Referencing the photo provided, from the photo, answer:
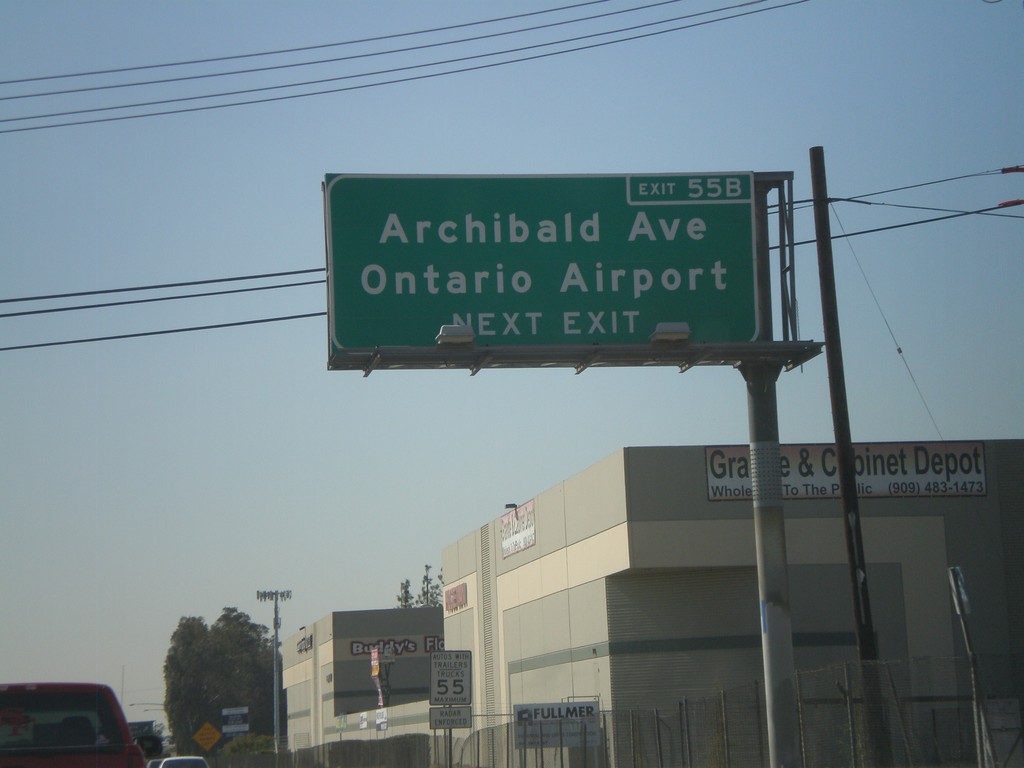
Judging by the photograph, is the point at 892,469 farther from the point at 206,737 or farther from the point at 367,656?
the point at 367,656

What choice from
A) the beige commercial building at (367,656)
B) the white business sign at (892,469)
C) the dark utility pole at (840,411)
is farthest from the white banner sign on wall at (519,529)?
the beige commercial building at (367,656)

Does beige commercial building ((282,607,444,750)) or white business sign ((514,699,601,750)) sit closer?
white business sign ((514,699,601,750))

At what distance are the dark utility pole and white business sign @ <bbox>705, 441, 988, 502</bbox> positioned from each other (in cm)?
906

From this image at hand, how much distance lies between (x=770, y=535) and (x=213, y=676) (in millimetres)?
100581

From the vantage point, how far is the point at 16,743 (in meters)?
12.0

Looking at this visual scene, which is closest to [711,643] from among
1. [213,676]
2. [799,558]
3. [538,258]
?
[799,558]

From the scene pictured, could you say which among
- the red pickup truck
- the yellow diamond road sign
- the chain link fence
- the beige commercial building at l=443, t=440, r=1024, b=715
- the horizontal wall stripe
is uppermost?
the beige commercial building at l=443, t=440, r=1024, b=715

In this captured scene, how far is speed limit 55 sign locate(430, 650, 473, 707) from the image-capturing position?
22047 millimetres

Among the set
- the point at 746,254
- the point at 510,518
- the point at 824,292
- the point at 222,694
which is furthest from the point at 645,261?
the point at 222,694

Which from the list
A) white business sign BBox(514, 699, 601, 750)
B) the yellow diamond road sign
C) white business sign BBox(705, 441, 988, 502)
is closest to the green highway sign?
white business sign BBox(514, 699, 601, 750)

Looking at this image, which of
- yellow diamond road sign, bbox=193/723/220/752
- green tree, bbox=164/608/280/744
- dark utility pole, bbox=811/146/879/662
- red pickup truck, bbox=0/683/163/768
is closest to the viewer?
red pickup truck, bbox=0/683/163/768

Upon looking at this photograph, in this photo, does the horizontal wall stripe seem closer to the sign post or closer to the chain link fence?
the chain link fence

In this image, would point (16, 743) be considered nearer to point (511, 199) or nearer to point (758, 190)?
point (511, 199)

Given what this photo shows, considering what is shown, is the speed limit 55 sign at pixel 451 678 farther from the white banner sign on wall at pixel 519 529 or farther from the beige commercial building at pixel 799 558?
the white banner sign on wall at pixel 519 529
